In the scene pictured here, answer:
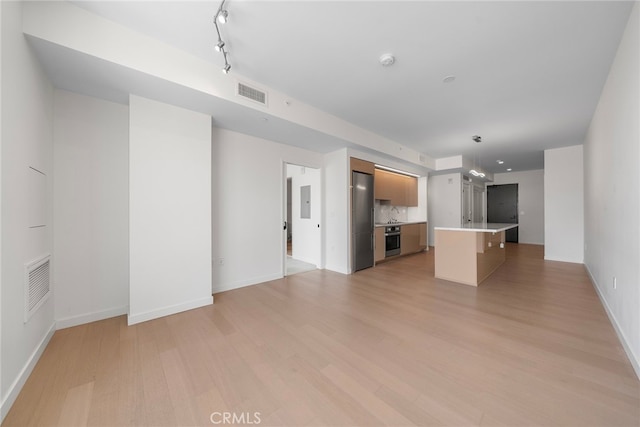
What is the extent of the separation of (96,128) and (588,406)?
4.84m

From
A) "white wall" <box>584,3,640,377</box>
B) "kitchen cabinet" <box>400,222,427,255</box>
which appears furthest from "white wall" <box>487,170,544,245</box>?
"white wall" <box>584,3,640,377</box>

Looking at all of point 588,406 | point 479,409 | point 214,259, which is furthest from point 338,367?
point 214,259

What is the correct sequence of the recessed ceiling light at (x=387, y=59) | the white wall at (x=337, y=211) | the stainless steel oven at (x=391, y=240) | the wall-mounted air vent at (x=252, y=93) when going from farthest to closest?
the stainless steel oven at (x=391, y=240) < the white wall at (x=337, y=211) < the wall-mounted air vent at (x=252, y=93) < the recessed ceiling light at (x=387, y=59)

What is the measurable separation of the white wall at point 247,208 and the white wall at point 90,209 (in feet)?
3.55

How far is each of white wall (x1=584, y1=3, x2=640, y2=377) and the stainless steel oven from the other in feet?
11.0

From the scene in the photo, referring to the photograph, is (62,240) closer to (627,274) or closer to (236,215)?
(236,215)

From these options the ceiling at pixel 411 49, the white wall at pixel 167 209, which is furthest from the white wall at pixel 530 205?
the white wall at pixel 167 209

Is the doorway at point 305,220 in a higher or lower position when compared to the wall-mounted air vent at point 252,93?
lower

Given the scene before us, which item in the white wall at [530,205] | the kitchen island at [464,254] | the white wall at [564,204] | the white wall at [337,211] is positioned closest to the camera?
the kitchen island at [464,254]

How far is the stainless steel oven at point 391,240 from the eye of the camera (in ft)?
18.6

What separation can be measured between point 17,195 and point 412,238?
6935 millimetres

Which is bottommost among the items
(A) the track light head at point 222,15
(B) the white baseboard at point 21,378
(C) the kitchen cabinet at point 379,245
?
(B) the white baseboard at point 21,378

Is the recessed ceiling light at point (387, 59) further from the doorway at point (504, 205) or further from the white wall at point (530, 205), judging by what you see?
the doorway at point (504, 205)

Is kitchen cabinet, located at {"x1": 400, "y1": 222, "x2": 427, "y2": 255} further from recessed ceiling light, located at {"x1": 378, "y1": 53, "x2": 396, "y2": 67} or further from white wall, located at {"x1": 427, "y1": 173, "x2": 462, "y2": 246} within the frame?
recessed ceiling light, located at {"x1": 378, "y1": 53, "x2": 396, "y2": 67}
